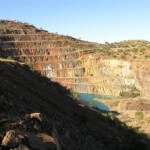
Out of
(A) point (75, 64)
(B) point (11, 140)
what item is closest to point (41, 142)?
(B) point (11, 140)

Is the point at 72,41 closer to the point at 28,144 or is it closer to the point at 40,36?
the point at 40,36

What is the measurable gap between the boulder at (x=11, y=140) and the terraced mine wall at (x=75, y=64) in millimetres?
103856

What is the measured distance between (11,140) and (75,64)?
117 m

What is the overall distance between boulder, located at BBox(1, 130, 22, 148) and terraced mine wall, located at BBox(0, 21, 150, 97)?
104 m

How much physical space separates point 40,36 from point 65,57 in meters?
12.0

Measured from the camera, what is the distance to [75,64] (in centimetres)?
13238

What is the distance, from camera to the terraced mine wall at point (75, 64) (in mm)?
123125

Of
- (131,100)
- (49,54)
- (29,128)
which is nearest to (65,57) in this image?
(49,54)

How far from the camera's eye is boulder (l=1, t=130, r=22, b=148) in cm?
1551

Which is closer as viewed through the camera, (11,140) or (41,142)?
(11,140)

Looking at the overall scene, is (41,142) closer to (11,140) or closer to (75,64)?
(11,140)

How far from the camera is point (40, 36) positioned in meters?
137

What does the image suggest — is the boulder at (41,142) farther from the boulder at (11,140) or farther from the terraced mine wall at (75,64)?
the terraced mine wall at (75,64)

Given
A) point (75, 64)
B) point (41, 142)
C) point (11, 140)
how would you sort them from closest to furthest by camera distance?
point (11, 140) < point (41, 142) < point (75, 64)
